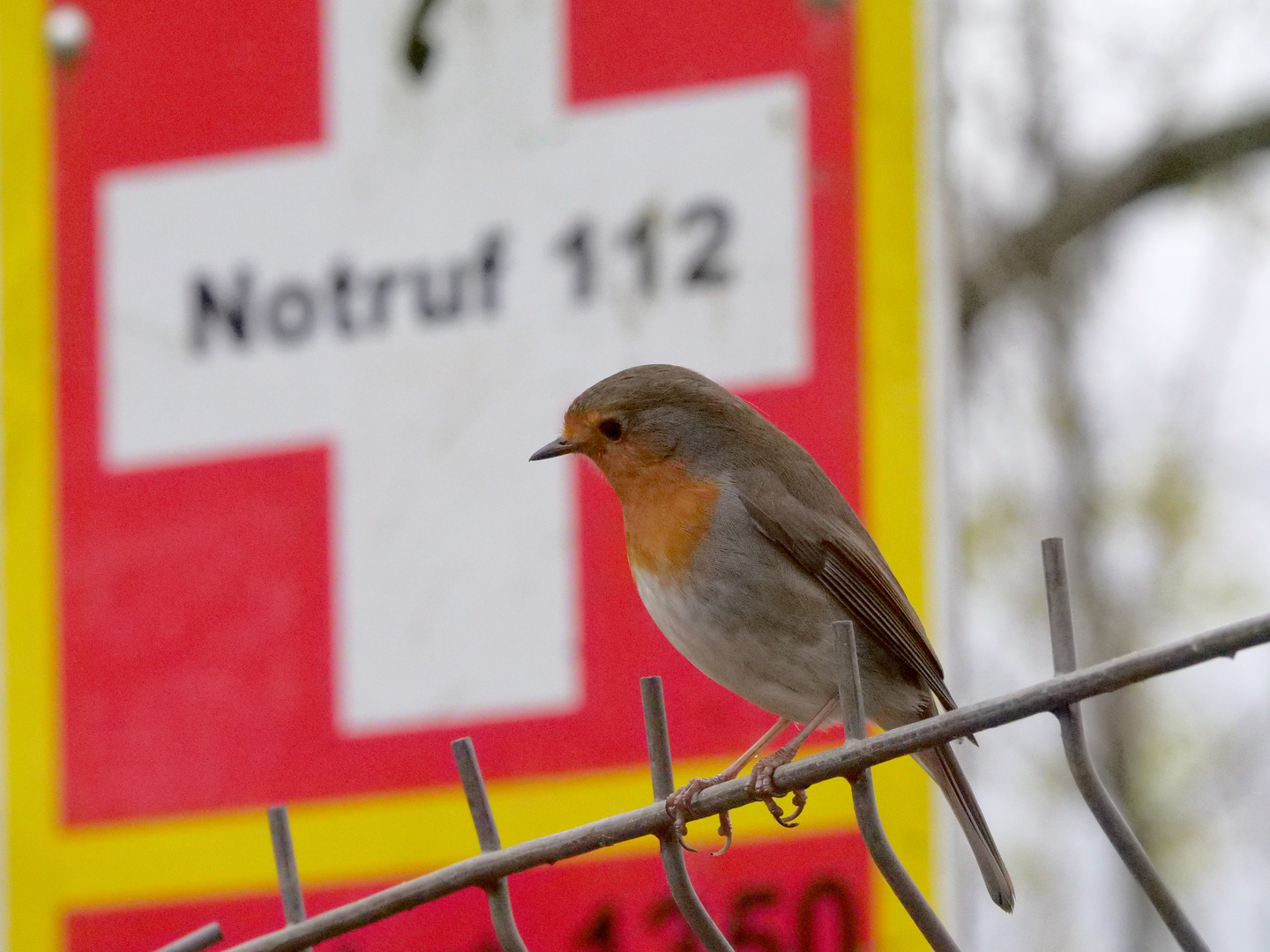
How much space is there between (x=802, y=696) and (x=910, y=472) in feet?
3.03

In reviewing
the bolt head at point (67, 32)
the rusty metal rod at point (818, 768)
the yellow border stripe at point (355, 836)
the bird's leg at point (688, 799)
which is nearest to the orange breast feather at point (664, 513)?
the bird's leg at point (688, 799)

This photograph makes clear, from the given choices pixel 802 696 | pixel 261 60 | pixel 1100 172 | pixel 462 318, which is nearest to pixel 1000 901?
pixel 802 696

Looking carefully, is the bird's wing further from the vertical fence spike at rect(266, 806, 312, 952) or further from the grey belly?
the vertical fence spike at rect(266, 806, 312, 952)

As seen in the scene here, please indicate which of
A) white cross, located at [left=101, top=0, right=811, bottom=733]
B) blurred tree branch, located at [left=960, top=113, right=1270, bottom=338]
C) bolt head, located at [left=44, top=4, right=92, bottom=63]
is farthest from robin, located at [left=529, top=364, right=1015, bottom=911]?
blurred tree branch, located at [left=960, top=113, right=1270, bottom=338]

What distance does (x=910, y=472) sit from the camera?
2639 millimetres

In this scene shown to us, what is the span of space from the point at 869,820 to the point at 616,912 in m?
1.83

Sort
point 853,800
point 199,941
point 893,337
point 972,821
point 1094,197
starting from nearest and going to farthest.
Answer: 1. point 853,800
2. point 199,941
3. point 972,821
4. point 893,337
5. point 1094,197

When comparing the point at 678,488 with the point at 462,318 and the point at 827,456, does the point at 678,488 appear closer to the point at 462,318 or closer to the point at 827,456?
the point at 827,456

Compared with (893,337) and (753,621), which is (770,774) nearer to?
(753,621)

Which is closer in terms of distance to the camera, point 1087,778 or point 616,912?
point 1087,778

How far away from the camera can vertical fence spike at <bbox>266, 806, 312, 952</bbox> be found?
3.84ft

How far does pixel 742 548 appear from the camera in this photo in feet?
5.90

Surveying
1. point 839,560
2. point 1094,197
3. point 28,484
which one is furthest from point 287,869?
point 1094,197

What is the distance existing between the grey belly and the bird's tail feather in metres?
0.14
